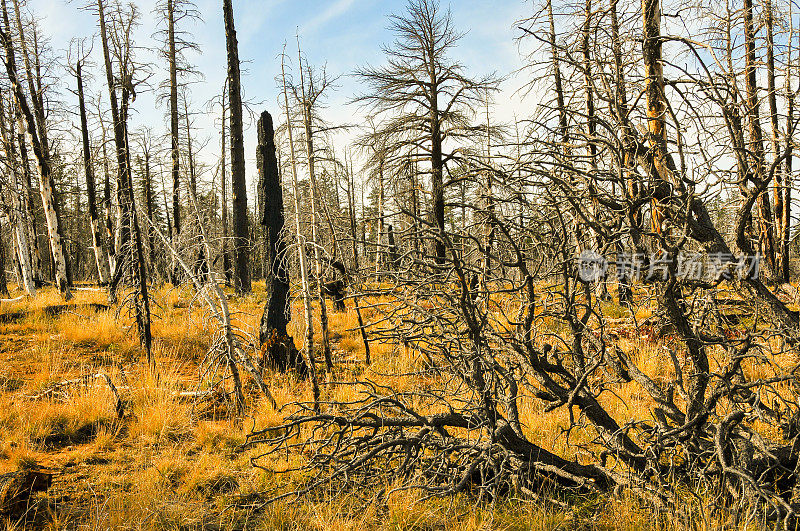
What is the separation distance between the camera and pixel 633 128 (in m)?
3.13

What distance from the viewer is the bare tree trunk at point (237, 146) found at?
12055mm

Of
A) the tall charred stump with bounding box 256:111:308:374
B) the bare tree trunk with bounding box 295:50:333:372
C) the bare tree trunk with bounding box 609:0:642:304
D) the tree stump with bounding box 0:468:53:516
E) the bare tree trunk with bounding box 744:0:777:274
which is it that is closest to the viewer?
the bare tree trunk with bounding box 744:0:777:274

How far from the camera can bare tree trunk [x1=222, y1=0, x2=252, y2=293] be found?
12055 millimetres

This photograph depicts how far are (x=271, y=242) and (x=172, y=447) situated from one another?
309 cm

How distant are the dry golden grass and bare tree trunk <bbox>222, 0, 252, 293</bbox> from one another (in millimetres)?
4589

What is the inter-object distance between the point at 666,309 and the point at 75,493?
460 centimetres

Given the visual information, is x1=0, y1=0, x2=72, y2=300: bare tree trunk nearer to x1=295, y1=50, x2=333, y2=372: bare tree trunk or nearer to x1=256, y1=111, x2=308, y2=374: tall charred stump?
x1=256, y1=111, x2=308, y2=374: tall charred stump

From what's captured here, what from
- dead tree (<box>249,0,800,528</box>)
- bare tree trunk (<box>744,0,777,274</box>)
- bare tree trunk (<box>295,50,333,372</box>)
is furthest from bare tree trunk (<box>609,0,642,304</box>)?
bare tree trunk (<box>295,50,333,372</box>)

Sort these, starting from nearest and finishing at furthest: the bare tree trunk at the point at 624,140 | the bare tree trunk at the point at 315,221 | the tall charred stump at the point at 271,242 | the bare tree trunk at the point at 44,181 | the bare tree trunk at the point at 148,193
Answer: the bare tree trunk at the point at 624,140
the bare tree trunk at the point at 148,193
the bare tree trunk at the point at 315,221
the tall charred stump at the point at 271,242
the bare tree trunk at the point at 44,181

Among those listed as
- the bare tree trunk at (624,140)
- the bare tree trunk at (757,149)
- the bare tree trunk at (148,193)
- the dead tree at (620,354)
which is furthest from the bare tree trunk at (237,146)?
the bare tree trunk at (757,149)

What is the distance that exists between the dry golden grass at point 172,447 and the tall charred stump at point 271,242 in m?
0.48

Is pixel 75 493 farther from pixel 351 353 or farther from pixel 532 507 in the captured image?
pixel 351 353

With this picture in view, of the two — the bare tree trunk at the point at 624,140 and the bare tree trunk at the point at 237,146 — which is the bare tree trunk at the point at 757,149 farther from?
the bare tree trunk at the point at 237,146

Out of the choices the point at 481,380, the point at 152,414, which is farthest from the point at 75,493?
the point at 481,380
